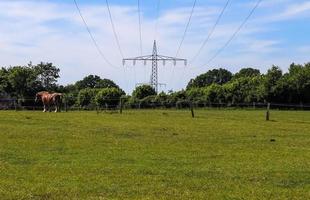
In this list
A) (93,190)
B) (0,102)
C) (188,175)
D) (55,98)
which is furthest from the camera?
(0,102)

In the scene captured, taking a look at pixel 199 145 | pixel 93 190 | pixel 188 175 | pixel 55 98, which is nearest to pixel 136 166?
pixel 188 175

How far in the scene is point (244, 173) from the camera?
54.0 ft

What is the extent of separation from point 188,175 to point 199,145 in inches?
336

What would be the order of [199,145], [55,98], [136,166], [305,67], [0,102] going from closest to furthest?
[136,166] → [199,145] → [55,98] → [0,102] → [305,67]

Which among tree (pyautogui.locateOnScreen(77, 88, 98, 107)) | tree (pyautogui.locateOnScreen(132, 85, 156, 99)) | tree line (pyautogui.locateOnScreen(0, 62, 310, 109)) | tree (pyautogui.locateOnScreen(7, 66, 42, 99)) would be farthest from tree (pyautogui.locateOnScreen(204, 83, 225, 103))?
tree (pyautogui.locateOnScreen(7, 66, 42, 99))

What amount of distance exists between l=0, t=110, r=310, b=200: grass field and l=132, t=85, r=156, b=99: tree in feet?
331

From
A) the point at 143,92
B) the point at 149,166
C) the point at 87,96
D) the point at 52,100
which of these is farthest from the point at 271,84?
the point at 149,166

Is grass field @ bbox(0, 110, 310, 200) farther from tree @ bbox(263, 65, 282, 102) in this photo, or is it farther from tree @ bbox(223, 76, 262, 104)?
tree @ bbox(223, 76, 262, 104)

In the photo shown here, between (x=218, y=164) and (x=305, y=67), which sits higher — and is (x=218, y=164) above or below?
below

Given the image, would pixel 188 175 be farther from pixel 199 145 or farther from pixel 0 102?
pixel 0 102

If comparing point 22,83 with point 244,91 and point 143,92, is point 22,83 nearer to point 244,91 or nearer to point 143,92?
point 143,92

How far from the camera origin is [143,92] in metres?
131

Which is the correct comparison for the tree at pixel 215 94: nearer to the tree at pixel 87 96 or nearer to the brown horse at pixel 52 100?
the tree at pixel 87 96

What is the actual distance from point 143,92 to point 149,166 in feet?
374
